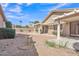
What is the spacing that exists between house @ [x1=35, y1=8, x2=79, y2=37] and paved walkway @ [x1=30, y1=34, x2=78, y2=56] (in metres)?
0.30

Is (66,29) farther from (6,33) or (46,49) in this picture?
(6,33)

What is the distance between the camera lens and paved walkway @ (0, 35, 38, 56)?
823 centimetres

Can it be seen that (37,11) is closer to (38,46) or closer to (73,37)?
(38,46)

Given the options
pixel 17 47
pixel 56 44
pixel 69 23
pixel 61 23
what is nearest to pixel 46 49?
pixel 56 44

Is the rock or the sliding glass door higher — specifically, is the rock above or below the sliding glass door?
below

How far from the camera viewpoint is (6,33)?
9508 millimetres

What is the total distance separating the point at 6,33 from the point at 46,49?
194 centimetres

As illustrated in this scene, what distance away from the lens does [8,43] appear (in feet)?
29.3

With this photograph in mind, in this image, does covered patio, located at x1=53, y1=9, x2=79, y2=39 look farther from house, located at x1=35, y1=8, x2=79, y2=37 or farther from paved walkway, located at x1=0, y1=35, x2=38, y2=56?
paved walkway, located at x1=0, y1=35, x2=38, y2=56

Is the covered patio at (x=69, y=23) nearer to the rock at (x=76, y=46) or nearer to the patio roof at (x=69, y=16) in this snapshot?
the patio roof at (x=69, y=16)

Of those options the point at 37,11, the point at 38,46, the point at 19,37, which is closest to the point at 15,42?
the point at 19,37

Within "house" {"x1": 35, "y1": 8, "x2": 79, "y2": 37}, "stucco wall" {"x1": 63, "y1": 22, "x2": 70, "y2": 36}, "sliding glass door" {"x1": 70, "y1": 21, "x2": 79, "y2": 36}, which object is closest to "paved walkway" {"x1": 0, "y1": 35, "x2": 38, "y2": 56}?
"house" {"x1": 35, "y1": 8, "x2": 79, "y2": 37}

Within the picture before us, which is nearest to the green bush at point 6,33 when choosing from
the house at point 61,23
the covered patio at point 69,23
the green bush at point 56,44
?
the house at point 61,23

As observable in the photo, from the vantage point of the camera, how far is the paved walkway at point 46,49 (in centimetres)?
818
